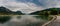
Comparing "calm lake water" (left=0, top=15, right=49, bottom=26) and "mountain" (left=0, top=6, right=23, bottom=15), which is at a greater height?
"mountain" (left=0, top=6, right=23, bottom=15)

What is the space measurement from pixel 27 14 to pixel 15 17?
196 mm

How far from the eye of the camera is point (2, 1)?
7.12ft

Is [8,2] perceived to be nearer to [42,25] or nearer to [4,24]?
[4,24]

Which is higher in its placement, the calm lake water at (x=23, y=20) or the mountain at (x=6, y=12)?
the mountain at (x=6, y=12)

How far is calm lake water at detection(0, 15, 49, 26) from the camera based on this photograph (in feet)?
6.98

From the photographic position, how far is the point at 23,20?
2.15m

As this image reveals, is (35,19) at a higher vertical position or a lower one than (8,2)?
lower

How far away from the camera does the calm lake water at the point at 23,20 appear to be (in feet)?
6.98

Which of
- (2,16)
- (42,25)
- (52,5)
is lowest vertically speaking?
(42,25)

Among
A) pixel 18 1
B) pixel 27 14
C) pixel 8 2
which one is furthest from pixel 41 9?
pixel 8 2

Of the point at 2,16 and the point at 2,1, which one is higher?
the point at 2,1

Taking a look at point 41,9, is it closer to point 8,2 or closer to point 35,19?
point 35,19

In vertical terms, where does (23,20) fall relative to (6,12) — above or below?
below

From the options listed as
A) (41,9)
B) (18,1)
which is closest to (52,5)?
(41,9)
